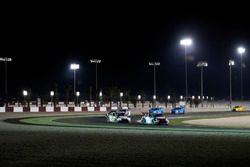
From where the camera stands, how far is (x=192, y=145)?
18.1 meters

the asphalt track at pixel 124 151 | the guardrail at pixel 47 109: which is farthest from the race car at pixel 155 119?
the guardrail at pixel 47 109

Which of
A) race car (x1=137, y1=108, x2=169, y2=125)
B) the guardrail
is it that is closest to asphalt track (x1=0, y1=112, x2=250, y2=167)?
race car (x1=137, y1=108, x2=169, y2=125)

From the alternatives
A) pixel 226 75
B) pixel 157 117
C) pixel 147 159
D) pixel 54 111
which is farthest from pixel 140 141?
pixel 226 75

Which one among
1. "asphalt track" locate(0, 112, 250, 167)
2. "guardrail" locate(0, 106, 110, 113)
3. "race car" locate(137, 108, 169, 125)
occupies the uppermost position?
"guardrail" locate(0, 106, 110, 113)

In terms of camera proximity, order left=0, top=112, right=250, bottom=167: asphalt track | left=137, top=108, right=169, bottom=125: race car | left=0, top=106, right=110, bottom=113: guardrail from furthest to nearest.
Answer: left=0, top=106, right=110, bottom=113: guardrail
left=137, top=108, right=169, bottom=125: race car
left=0, top=112, right=250, bottom=167: asphalt track

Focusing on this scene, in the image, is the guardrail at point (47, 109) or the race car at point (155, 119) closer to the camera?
the race car at point (155, 119)

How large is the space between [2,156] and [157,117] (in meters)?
20.3

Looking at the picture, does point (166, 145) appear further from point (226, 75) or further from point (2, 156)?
point (226, 75)

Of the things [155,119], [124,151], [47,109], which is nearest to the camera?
[124,151]

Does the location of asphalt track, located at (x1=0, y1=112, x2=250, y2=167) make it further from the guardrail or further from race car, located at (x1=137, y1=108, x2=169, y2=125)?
the guardrail

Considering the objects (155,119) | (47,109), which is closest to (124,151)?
(155,119)

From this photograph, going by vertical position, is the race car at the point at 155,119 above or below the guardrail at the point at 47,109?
below

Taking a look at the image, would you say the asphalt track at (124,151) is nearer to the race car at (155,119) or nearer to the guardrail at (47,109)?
the race car at (155,119)

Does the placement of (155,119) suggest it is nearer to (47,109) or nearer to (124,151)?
(124,151)
